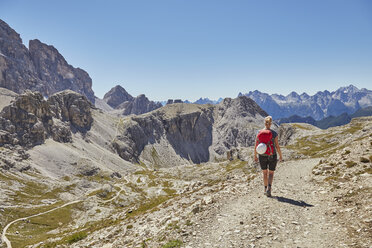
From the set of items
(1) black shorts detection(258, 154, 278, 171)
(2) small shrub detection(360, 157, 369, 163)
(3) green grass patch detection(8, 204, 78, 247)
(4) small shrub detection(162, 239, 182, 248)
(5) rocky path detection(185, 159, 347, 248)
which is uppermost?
(1) black shorts detection(258, 154, 278, 171)

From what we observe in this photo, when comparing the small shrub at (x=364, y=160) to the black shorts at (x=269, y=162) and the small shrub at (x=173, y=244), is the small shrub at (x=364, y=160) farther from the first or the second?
the small shrub at (x=173, y=244)

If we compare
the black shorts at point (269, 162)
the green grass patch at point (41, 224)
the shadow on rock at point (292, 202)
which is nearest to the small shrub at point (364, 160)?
the shadow on rock at point (292, 202)

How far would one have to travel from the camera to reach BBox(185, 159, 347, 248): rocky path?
35.4 ft

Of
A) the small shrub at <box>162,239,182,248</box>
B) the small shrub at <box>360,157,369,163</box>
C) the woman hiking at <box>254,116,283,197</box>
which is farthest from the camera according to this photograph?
the small shrub at <box>360,157,369,163</box>

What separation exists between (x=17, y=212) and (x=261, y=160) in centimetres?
12835

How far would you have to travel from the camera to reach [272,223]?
41.1 feet

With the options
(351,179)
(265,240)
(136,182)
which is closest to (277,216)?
(265,240)

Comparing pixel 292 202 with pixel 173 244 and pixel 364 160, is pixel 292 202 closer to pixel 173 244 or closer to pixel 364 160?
pixel 173 244

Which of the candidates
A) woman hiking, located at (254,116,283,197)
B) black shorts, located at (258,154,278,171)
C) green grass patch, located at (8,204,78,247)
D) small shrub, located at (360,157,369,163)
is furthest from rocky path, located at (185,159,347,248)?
green grass patch, located at (8,204,78,247)

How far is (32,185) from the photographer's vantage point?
145375 millimetres

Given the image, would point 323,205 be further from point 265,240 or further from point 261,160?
point 265,240

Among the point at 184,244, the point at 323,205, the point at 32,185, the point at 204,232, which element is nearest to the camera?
the point at 184,244

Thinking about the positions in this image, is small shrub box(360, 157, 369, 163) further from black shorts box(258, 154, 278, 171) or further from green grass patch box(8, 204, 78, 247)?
green grass patch box(8, 204, 78, 247)

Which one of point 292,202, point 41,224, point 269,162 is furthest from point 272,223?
point 41,224
